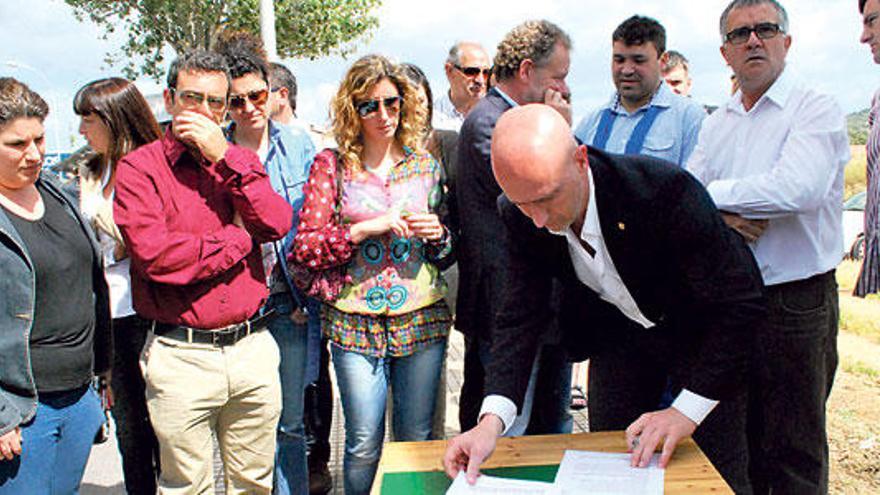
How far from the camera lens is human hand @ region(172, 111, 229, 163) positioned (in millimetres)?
2367

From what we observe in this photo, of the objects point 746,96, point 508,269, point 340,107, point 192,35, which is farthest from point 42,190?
point 192,35

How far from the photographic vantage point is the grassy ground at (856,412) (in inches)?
138

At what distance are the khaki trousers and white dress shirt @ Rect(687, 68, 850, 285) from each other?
166 cm

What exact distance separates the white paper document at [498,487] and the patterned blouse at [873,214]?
5.80 ft

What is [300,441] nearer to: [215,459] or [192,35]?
[215,459]

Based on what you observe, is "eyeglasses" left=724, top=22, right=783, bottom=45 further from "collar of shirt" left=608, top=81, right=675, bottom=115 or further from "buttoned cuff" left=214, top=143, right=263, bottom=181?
"buttoned cuff" left=214, top=143, right=263, bottom=181

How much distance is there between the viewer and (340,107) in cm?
272

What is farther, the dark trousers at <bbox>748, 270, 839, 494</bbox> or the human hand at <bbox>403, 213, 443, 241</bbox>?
the human hand at <bbox>403, 213, 443, 241</bbox>

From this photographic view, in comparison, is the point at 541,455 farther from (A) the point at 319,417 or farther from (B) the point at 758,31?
(A) the point at 319,417

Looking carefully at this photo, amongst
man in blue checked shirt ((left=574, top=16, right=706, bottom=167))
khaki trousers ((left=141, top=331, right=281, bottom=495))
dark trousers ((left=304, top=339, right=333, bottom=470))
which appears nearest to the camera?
khaki trousers ((left=141, top=331, right=281, bottom=495))

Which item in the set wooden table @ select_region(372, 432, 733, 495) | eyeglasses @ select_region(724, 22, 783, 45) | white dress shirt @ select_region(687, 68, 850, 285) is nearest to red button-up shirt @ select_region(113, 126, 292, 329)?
wooden table @ select_region(372, 432, 733, 495)

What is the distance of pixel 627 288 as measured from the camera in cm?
188

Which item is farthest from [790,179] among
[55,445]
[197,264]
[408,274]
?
[55,445]

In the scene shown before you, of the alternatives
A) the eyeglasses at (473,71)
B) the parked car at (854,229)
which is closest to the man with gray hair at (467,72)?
the eyeglasses at (473,71)
